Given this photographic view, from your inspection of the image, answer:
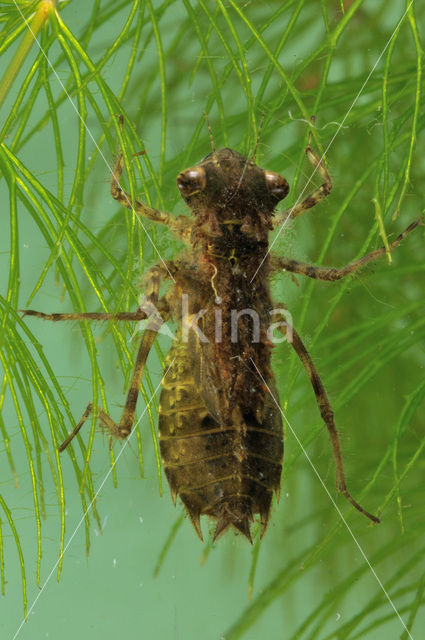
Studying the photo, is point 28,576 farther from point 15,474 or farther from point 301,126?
point 301,126

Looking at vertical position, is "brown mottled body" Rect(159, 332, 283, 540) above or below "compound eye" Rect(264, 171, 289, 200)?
below

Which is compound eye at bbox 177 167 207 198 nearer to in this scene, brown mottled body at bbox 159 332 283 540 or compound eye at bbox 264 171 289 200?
compound eye at bbox 264 171 289 200

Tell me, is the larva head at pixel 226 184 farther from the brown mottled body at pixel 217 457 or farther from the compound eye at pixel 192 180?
the brown mottled body at pixel 217 457

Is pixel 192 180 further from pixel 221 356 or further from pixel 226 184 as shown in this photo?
pixel 221 356

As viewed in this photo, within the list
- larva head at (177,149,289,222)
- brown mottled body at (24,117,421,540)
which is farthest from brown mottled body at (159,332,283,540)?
larva head at (177,149,289,222)

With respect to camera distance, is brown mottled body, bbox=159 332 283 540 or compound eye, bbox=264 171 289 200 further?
compound eye, bbox=264 171 289 200

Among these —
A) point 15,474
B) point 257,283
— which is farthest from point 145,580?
point 257,283

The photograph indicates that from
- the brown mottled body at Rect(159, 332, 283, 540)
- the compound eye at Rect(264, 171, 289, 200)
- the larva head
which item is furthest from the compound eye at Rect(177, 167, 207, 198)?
the brown mottled body at Rect(159, 332, 283, 540)

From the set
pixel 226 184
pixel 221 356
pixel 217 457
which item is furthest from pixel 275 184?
pixel 217 457
